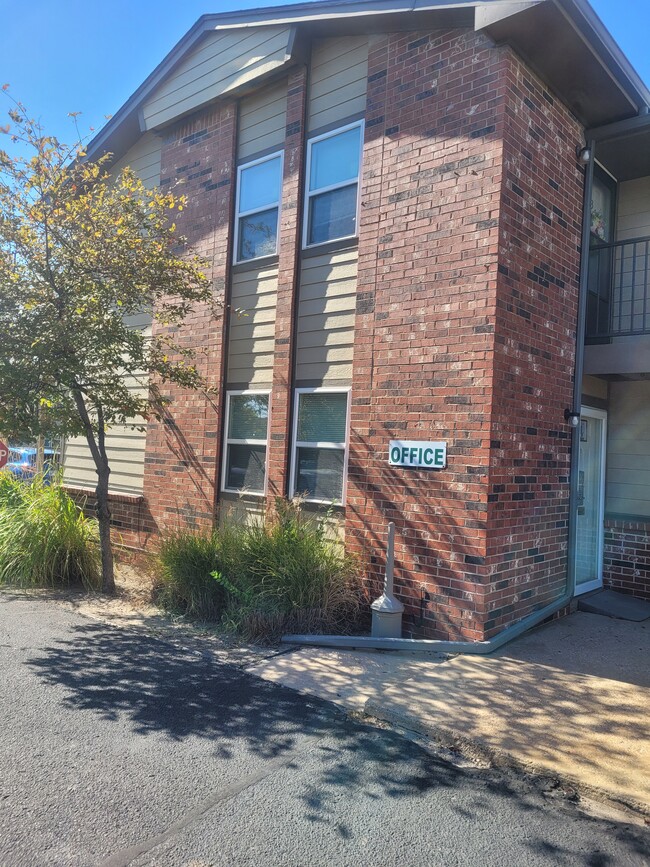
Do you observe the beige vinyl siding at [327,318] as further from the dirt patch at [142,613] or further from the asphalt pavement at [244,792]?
the asphalt pavement at [244,792]

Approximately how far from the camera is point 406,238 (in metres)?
6.86

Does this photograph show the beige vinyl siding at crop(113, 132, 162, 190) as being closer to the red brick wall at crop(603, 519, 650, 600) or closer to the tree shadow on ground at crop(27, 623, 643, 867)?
the tree shadow on ground at crop(27, 623, 643, 867)

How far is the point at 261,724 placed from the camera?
4531 mm

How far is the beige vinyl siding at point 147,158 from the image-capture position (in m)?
10.6

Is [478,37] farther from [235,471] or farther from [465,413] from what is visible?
[235,471]

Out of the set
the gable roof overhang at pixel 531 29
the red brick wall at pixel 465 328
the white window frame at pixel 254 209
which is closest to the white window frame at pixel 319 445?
the red brick wall at pixel 465 328

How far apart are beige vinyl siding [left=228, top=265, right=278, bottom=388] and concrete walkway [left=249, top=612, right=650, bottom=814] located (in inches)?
148

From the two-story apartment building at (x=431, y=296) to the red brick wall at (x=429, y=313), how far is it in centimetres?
2

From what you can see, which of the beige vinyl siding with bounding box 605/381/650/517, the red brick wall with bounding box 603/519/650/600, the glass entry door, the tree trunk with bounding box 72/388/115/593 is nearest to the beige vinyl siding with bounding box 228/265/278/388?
the tree trunk with bounding box 72/388/115/593

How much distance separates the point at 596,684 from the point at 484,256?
3.76 m

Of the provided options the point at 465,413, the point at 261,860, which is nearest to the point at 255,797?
the point at 261,860

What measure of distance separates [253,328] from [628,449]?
4.85 meters

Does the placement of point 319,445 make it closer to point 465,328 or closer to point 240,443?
point 240,443

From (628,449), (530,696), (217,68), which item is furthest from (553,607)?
(217,68)
